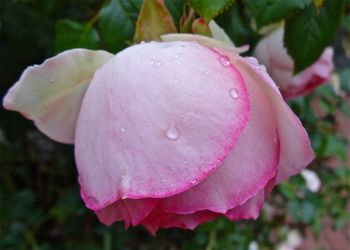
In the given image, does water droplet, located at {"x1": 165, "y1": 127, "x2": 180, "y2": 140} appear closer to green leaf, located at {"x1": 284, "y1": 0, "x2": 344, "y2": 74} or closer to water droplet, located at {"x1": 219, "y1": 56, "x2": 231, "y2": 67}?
water droplet, located at {"x1": 219, "y1": 56, "x2": 231, "y2": 67}

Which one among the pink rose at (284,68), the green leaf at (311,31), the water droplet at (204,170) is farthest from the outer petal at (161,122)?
the pink rose at (284,68)

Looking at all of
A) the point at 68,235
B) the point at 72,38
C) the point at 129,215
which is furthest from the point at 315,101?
the point at 129,215

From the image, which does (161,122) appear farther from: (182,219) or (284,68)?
(284,68)

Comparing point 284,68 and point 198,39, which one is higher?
point 198,39

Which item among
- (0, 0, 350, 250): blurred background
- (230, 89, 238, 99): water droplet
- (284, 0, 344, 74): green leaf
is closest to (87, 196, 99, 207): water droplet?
(230, 89, 238, 99): water droplet

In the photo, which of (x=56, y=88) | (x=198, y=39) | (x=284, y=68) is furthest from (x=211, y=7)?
(x=284, y=68)

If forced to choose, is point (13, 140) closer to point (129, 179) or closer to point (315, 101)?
point (315, 101)

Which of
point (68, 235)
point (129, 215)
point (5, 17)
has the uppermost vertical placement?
point (129, 215)
